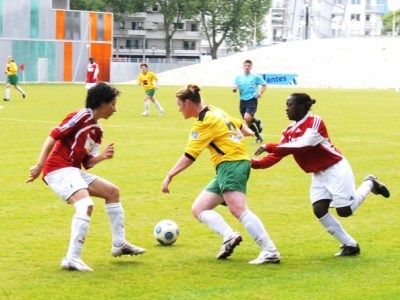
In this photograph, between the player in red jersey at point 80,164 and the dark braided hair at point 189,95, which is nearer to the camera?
the player in red jersey at point 80,164

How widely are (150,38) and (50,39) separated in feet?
216

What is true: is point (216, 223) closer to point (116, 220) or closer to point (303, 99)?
point (116, 220)

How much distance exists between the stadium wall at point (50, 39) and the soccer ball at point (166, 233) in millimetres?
62381

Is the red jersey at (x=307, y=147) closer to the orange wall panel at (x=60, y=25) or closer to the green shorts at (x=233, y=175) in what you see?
the green shorts at (x=233, y=175)

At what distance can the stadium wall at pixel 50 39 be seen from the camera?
71.4 m

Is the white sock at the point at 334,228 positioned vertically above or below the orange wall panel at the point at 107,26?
above

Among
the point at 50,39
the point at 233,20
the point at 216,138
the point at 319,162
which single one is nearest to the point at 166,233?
the point at 216,138

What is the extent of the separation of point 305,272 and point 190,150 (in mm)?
1631

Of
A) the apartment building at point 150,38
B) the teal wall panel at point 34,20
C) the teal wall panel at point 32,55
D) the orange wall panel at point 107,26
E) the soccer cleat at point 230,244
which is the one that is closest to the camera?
the soccer cleat at point 230,244

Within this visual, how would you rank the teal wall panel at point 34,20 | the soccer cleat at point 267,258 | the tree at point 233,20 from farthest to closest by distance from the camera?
the tree at point 233,20 < the teal wall panel at point 34,20 < the soccer cleat at point 267,258

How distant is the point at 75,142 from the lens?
9211 millimetres

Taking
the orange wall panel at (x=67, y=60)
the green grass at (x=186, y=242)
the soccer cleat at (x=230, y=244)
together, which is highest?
the soccer cleat at (x=230, y=244)

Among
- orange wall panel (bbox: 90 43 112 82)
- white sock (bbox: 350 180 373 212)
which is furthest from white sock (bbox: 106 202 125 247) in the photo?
orange wall panel (bbox: 90 43 112 82)

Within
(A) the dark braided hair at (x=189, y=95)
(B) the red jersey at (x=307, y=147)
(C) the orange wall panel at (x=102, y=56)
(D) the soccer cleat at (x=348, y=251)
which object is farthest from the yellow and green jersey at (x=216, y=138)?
(C) the orange wall panel at (x=102, y=56)
